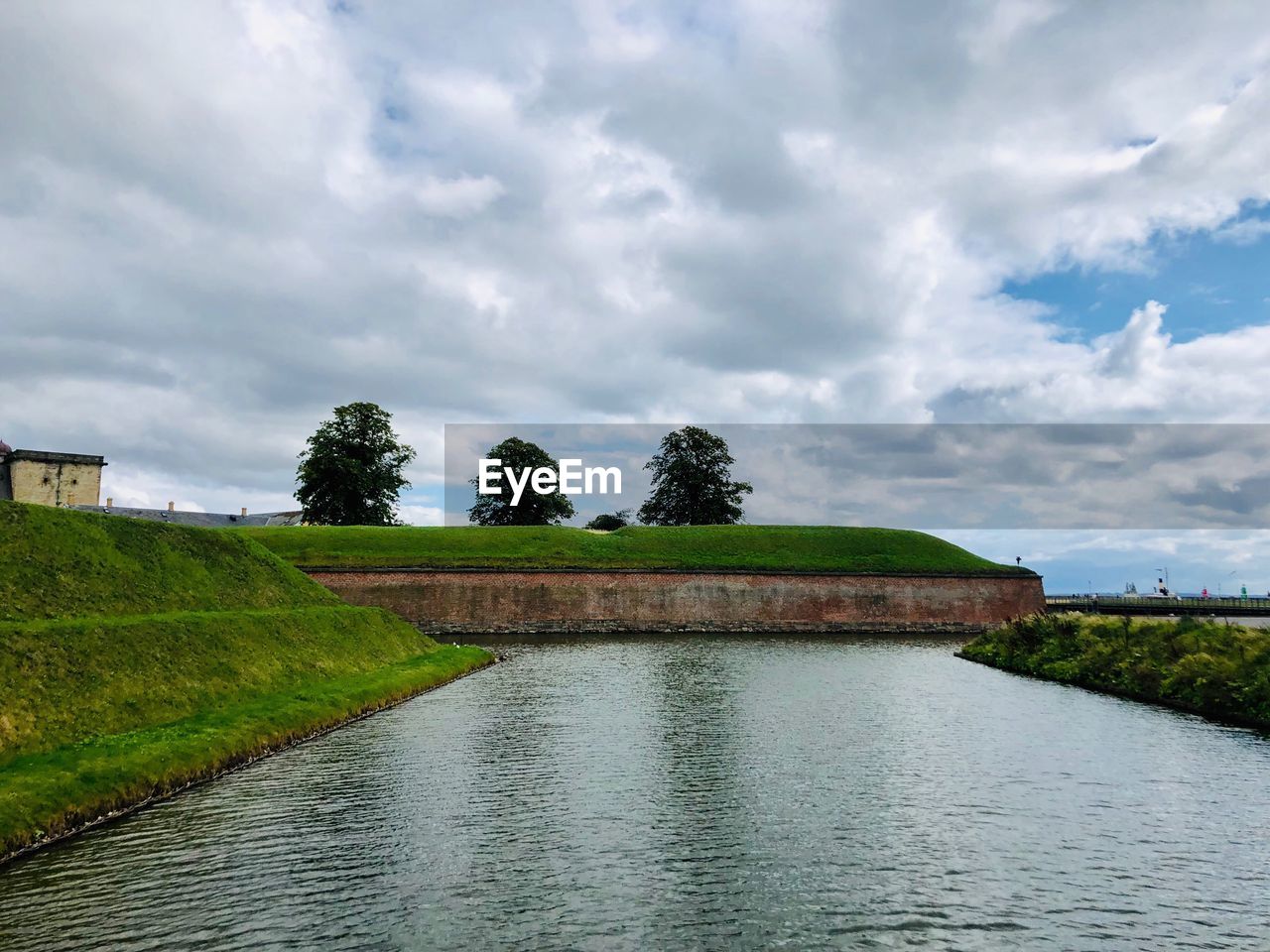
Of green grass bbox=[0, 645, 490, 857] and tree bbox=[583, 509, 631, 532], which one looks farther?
tree bbox=[583, 509, 631, 532]

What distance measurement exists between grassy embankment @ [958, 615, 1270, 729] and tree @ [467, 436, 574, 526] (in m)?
50.2

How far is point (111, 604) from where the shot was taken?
2103 centimetres

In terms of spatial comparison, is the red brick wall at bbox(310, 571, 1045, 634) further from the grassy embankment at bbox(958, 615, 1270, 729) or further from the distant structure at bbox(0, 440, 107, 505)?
the distant structure at bbox(0, 440, 107, 505)

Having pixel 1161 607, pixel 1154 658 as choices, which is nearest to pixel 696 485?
pixel 1161 607

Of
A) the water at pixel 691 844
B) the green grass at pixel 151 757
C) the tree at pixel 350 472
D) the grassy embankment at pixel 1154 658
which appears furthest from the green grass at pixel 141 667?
the tree at pixel 350 472

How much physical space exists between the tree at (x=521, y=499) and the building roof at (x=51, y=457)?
32.5 meters

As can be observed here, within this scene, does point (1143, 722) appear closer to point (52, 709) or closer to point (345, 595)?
point (52, 709)

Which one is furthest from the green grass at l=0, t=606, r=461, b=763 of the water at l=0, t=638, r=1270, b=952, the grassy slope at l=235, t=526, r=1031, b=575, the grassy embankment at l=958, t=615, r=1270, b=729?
→ the grassy slope at l=235, t=526, r=1031, b=575

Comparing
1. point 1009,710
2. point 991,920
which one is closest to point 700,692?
point 1009,710

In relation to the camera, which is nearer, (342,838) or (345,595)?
(342,838)

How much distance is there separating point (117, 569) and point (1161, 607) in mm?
72349

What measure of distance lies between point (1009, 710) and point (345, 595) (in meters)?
39.7

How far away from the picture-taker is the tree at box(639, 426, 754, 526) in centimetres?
A: 8556

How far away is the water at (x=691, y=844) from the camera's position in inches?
339
